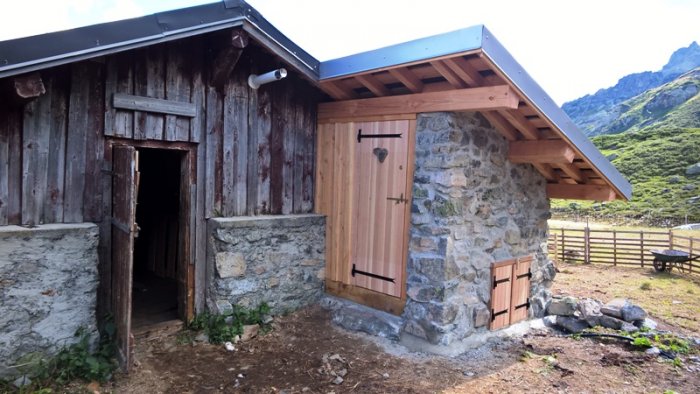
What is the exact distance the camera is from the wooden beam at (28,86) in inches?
127

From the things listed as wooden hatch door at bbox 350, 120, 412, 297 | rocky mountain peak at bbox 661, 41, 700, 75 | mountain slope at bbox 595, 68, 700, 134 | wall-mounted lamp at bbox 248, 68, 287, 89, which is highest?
rocky mountain peak at bbox 661, 41, 700, 75

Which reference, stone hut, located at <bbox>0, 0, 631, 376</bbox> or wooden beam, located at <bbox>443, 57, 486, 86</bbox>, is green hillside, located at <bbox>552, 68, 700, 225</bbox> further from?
wooden beam, located at <bbox>443, 57, 486, 86</bbox>

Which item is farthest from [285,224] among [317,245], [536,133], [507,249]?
[536,133]

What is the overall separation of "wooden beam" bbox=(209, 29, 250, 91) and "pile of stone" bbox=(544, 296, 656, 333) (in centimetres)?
529

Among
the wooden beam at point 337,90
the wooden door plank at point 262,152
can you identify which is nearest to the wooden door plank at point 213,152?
the wooden door plank at point 262,152

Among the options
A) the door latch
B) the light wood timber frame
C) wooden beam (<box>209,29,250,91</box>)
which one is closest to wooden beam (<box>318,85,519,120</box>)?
the light wood timber frame

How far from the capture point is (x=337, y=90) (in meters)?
5.54

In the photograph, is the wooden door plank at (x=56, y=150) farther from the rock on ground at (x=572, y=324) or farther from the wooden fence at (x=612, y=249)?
the wooden fence at (x=612, y=249)

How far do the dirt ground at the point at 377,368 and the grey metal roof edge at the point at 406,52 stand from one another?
3.04m

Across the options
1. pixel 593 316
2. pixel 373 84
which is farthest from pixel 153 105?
pixel 593 316

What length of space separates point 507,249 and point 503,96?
2235 mm

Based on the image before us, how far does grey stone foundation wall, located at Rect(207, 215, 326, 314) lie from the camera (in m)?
4.90

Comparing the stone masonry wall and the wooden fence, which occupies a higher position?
the stone masonry wall

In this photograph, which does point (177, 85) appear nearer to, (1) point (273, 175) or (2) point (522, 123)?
(1) point (273, 175)
